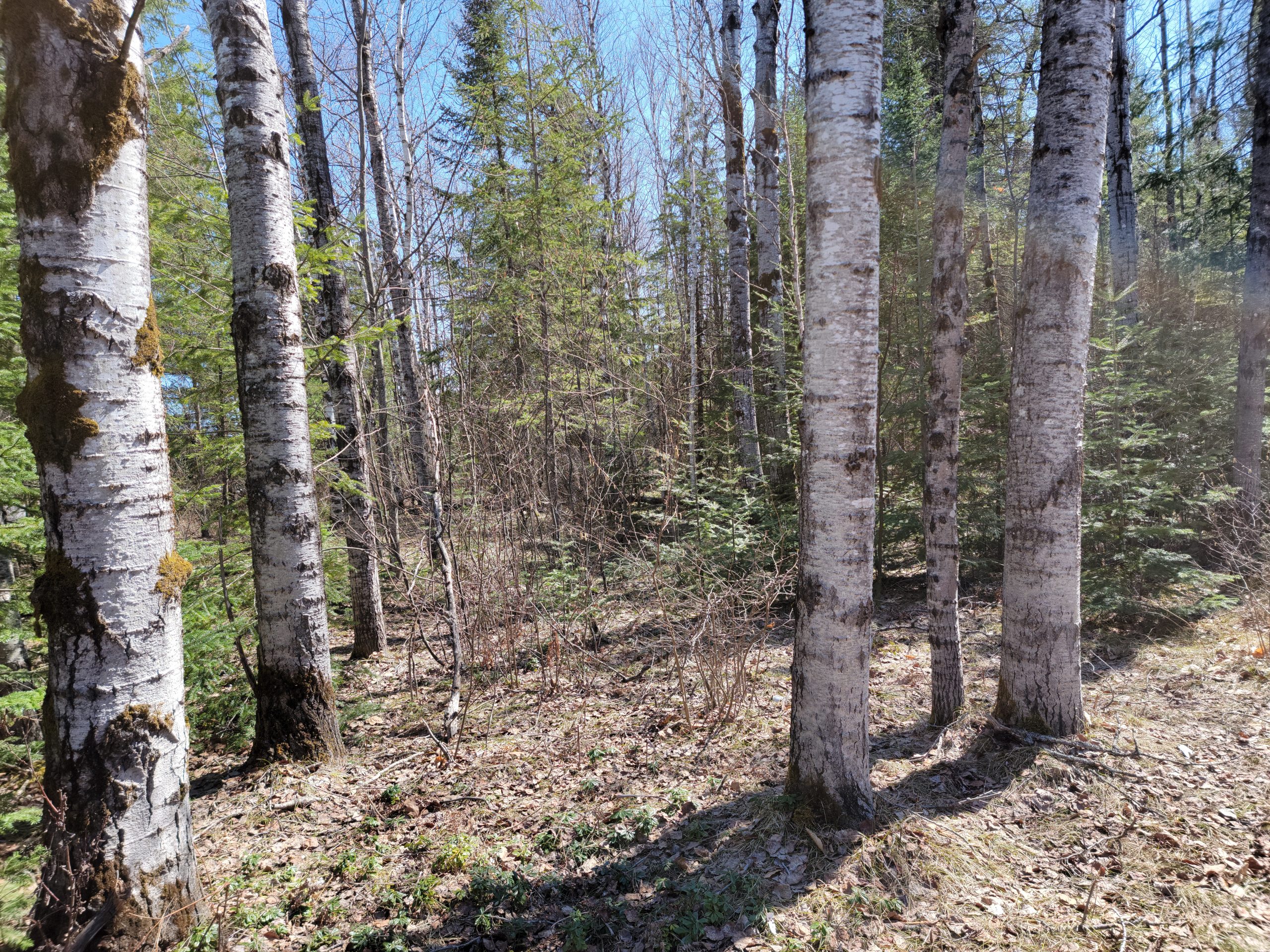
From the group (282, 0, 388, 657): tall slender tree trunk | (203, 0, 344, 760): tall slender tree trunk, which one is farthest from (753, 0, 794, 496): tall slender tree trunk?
(203, 0, 344, 760): tall slender tree trunk

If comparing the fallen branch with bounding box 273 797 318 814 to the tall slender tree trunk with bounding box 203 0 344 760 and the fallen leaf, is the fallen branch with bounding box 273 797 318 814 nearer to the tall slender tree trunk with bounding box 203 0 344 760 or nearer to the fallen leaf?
the tall slender tree trunk with bounding box 203 0 344 760

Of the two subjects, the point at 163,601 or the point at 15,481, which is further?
the point at 15,481

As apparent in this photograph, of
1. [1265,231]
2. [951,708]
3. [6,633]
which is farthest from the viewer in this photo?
[1265,231]

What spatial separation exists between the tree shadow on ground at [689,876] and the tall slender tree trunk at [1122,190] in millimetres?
10299

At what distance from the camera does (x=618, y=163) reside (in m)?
14.6

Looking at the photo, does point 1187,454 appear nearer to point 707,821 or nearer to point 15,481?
point 707,821

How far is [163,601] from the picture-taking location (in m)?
2.34

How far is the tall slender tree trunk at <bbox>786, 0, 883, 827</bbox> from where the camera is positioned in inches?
114

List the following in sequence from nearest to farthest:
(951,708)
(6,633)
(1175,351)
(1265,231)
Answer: (6,633) → (951,708) → (1265,231) → (1175,351)

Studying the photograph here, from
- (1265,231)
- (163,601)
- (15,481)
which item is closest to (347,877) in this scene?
(163,601)

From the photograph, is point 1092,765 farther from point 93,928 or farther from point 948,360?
point 93,928

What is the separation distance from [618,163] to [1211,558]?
13331mm

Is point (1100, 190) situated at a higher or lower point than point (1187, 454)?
higher

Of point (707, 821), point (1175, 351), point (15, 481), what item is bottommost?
point (707, 821)
